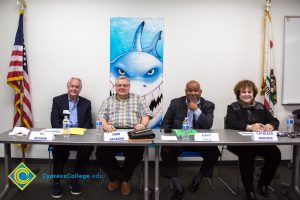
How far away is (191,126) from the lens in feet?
9.50

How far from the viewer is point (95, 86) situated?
3492 millimetres

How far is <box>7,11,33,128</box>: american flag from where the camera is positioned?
3291 mm

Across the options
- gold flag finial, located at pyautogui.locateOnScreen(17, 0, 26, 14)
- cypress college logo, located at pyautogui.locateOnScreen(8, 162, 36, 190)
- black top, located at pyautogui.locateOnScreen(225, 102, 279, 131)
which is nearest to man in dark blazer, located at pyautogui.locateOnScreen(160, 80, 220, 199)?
black top, located at pyautogui.locateOnScreen(225, 102, 279, 131)

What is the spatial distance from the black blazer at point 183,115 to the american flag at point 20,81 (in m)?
1.87

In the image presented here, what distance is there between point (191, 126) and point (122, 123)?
2.58 ft

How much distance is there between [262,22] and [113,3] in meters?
2.03

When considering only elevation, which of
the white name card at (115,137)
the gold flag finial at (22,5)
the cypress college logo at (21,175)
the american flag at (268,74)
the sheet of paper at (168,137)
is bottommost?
the cypress college logo at (21,175)

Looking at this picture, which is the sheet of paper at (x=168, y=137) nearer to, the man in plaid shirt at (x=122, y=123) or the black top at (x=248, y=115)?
the man in plaid shirt at (x=122, y=123)

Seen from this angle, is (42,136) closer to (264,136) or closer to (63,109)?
(63,109)

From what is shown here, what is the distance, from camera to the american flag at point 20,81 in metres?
3.29

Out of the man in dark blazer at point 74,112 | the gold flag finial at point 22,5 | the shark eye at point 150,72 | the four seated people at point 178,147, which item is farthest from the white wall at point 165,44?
the four seated people at point 178,147

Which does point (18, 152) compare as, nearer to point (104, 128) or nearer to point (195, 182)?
point (104, 128)

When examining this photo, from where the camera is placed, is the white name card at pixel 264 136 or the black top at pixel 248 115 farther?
the black top at pixel 248 115

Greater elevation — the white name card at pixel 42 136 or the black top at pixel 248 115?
the black top at pixel 248 115
